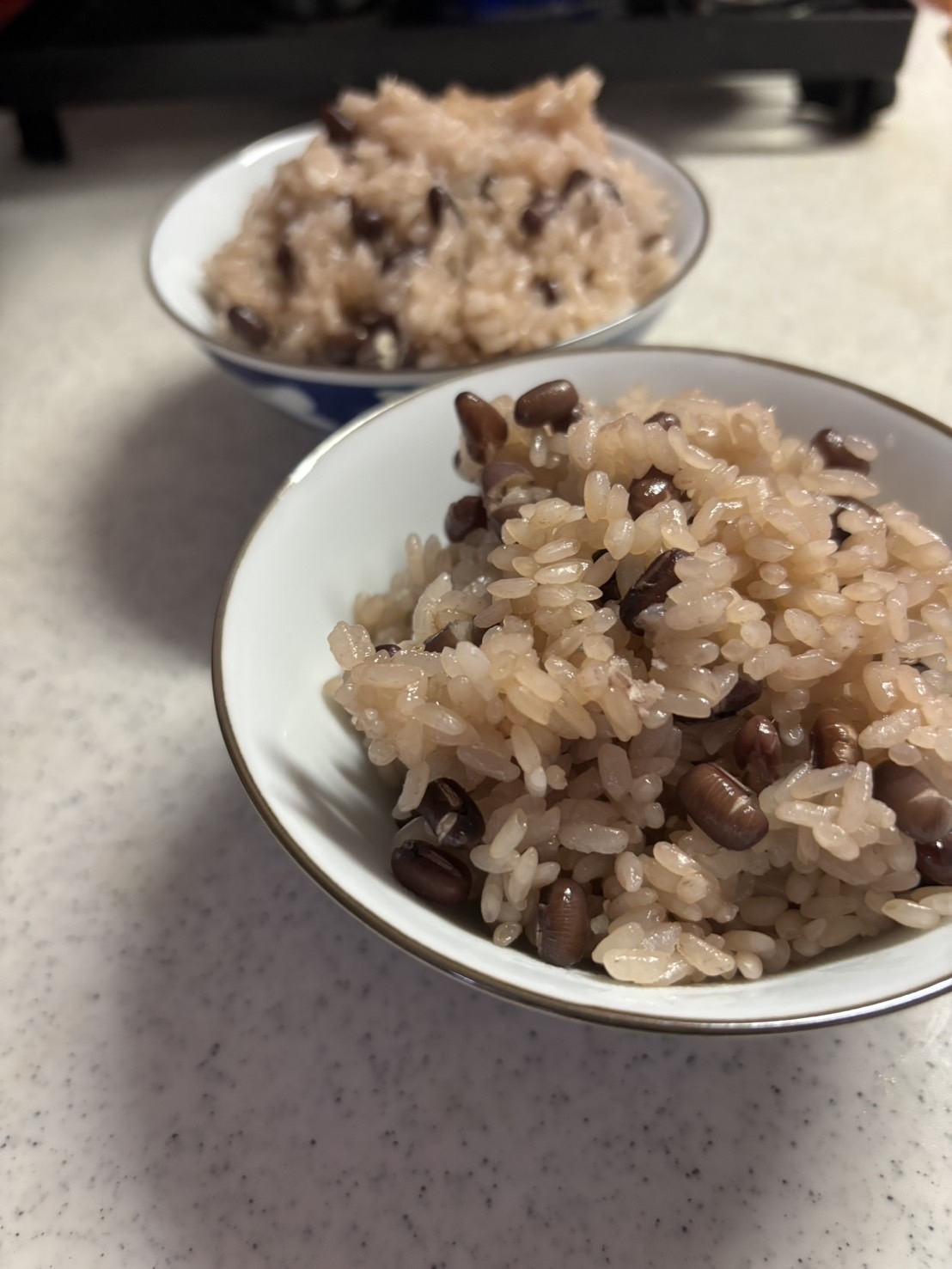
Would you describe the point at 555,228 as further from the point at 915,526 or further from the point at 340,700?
the point at 340,700

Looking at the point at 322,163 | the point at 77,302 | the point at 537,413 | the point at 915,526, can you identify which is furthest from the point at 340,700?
the point at 77,302

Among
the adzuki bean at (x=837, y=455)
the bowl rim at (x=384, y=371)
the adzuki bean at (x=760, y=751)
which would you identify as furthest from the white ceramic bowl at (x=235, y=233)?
the adzuki bean at (x=760, y=751)

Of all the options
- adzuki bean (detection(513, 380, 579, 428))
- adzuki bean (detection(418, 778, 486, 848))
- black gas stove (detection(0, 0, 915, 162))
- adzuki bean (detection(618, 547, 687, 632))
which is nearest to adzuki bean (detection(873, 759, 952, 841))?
adzuki bean (detection(618, 547, 687, 632))

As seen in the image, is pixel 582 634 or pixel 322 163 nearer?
pixel 582 634

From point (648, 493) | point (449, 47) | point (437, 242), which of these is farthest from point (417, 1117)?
point (449, 47)

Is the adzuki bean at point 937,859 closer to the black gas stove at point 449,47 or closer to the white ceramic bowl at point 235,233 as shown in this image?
the white ceramic bowl at point 235,233

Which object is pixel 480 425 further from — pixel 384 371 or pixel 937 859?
pixel 937 859
